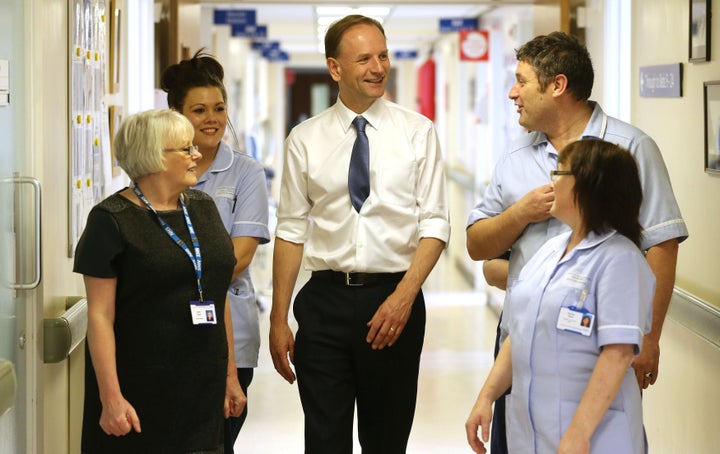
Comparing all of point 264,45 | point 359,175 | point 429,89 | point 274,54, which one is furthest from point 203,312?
point 274,54

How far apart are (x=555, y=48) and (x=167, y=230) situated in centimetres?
114

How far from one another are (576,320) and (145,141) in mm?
1110

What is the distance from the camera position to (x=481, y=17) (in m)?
11.2

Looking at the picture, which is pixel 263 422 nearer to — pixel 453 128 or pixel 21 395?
pixel 21 395

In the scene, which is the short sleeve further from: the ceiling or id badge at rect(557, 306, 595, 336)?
the ceiling

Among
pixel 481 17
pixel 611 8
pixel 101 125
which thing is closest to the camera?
pixel 101 125

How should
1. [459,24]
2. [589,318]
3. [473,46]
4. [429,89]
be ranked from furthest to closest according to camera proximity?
[429,89] → [459,24] → [473,46] → [589,318]

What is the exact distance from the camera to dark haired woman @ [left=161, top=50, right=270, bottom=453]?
324 cm

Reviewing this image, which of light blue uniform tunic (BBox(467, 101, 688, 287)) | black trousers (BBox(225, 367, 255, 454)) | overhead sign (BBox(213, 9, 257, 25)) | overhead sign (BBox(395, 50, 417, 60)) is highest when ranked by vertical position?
overhead sign (BBox(395, 50, 417, 60))

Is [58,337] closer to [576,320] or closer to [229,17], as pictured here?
[576,320]

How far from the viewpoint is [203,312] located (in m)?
2.58

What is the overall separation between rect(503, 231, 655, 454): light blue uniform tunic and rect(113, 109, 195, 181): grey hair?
0.94 m

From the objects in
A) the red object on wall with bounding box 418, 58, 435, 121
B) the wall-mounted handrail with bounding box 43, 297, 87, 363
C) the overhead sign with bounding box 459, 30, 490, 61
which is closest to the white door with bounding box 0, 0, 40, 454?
the wall-mounted handrail with bounding box 43, 297, 87, 363

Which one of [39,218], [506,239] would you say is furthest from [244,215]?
[506,239]
